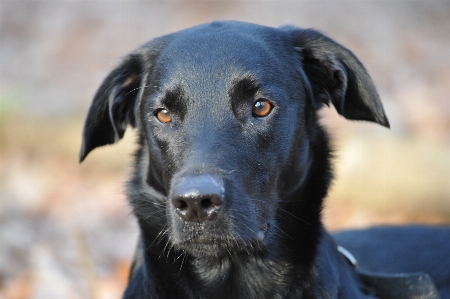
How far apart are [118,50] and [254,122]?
885 centimetres

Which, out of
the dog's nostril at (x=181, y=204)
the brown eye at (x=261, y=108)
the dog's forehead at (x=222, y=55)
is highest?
the dog's forehead at (x=222, y=55)

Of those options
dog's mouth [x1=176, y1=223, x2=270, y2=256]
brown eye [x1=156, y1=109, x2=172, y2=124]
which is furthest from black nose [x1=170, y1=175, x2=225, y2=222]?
brown eye [x1=156, y1=109, x2=172, y2=124]

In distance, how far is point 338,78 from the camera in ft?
13.0

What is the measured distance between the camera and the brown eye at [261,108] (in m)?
3.58

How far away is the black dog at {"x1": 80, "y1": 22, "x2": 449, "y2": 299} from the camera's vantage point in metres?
3.38

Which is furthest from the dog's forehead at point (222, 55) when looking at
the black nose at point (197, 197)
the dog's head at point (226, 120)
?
the black nose at point (197, 197)

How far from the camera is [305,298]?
369cm

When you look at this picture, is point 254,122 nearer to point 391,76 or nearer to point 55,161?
point 55,161

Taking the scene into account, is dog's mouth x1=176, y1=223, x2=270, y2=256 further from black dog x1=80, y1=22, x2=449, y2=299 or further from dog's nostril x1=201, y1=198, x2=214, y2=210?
dog's nostril x1=201, y1=198, x2=214, y2=210

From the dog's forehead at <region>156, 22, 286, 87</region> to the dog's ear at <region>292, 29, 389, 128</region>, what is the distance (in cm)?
19

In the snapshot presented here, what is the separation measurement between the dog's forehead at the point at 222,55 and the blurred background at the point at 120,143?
668mm

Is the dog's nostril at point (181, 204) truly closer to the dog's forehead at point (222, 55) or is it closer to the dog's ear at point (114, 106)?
the dog's forehead at point (222, 55)

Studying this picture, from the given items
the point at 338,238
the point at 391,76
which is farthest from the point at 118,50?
the point at 338,238

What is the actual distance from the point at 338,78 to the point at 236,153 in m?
0.95
